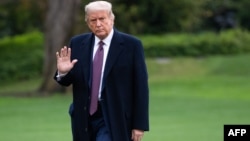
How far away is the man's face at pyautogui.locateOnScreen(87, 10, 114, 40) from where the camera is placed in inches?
306

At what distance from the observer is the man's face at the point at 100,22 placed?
25.5 feet

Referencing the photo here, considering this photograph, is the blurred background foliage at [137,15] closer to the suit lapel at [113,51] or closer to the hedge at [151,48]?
the hedge at [151,48]

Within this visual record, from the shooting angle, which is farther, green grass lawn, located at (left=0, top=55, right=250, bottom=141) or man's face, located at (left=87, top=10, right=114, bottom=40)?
green grass lawn, located at (left=0, top=55, right=250, bottom=141)

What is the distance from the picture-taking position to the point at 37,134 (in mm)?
17031

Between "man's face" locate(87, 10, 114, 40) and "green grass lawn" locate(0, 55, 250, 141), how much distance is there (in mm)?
7720

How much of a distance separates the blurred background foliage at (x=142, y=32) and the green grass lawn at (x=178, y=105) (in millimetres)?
1429

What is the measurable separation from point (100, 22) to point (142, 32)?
44781 millimetres

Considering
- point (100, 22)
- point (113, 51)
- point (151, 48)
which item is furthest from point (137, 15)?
point (100, 22)

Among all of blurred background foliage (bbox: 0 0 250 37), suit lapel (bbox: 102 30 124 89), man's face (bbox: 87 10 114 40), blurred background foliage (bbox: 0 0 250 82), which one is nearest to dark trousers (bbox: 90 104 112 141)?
suit lapel (bbox: 102 30 124 89)

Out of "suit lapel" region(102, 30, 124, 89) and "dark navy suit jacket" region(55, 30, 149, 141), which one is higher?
"suit lapel" region(102, 30, 124, 89)

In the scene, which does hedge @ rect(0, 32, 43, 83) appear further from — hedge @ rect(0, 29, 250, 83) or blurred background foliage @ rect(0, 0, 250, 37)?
blurred background foliage @ rect(0, 0, 250, 37)

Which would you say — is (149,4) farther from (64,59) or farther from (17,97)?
(64,59)

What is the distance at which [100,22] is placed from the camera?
7.78m

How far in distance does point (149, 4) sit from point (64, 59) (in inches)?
1677
